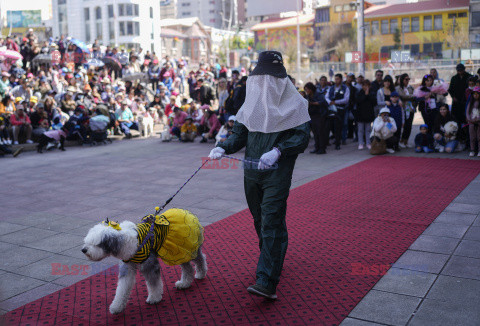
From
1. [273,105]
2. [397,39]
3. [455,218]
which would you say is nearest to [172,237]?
[273,105]

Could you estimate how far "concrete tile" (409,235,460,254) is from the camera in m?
5.40

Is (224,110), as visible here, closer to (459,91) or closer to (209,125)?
(209,125)

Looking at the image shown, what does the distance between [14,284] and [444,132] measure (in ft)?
33.4

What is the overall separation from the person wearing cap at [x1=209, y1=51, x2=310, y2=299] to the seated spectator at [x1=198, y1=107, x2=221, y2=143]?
35.0 feet

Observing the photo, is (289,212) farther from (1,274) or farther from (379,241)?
(1,274)

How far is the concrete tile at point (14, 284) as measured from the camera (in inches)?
181

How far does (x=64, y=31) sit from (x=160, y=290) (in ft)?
287

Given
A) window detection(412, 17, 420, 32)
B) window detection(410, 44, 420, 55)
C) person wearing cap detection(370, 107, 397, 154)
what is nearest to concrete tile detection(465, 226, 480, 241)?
person wearing cap detection(370, 107, 397, 154)

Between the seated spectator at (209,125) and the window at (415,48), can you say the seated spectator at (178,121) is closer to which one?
the seated spectator at (209,125)

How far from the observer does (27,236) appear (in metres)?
6.33

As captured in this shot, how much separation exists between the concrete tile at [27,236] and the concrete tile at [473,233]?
16.3 feet

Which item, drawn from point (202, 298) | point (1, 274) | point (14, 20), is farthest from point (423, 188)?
point (14, 20)

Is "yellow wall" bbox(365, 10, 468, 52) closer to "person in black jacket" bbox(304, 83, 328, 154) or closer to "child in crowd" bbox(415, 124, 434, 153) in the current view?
"child in crowd" bbox(415, 124, 434, 153)

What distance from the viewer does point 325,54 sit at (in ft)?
235
